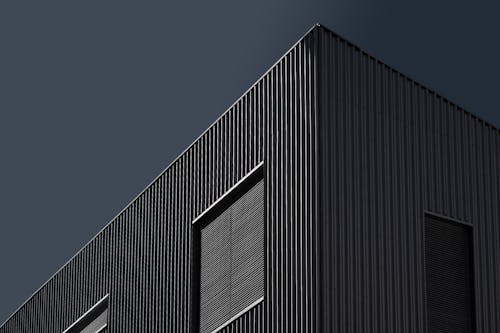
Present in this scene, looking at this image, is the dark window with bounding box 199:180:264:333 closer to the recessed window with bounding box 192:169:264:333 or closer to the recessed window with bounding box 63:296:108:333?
the recessed window with bounding box 192:169:264:333

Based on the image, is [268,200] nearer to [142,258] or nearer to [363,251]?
[363,251]

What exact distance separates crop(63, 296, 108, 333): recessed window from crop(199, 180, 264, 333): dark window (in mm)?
5547

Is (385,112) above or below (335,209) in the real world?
above

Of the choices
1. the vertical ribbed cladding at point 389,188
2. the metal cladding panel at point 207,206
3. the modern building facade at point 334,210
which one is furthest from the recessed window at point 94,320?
the vertical ribbed cladding at point 389,188

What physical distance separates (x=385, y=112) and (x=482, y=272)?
3.64m

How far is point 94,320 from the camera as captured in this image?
30406mm

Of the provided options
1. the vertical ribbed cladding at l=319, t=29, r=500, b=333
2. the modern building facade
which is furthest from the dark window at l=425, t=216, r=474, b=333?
the vertical ribbed cladding at l=319, t=29, r=500, b=333

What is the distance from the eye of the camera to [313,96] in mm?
21469

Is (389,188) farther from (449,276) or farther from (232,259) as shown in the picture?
(232,259)

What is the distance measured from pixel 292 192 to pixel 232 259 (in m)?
2.68

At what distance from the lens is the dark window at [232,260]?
2256 centimetres

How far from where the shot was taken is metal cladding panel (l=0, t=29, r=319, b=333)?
68.9 ft

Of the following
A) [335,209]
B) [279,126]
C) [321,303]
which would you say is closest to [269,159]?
[279,126]

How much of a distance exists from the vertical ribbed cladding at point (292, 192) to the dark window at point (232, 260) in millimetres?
655
